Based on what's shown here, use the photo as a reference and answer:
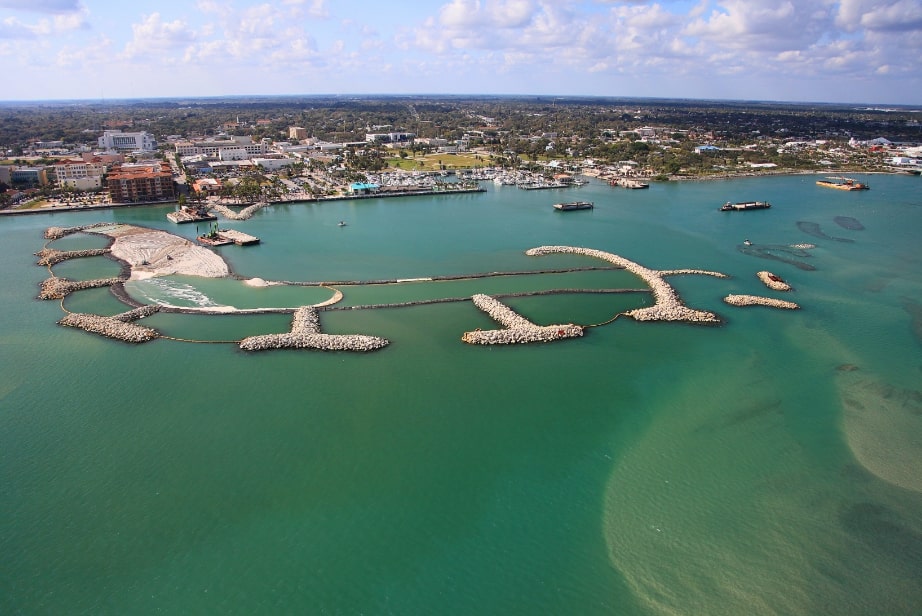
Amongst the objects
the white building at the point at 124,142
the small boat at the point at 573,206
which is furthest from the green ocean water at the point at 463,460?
the white building at the point at 124,142

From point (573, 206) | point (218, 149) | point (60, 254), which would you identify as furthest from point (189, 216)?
point (218, 149)

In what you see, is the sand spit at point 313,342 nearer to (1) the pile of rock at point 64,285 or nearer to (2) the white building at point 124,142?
(1) the pile of rock at point 64,285

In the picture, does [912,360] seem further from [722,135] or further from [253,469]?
[722,135]

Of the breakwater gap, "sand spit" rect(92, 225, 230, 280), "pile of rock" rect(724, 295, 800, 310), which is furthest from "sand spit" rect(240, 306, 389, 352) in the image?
"pile of rock" rect(724, 295, 800, 310)

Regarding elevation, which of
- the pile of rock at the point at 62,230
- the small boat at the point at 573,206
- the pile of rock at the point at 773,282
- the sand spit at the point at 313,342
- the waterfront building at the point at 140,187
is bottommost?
the sand spit at the point at 313,342

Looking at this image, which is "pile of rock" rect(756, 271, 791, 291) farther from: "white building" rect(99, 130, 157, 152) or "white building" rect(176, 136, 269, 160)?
"white building" rect(99, 130, 157, 152)

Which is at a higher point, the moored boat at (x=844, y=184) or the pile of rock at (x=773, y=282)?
the moored boat at (x=844, y=184)

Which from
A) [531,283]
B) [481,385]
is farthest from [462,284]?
[481,385]
